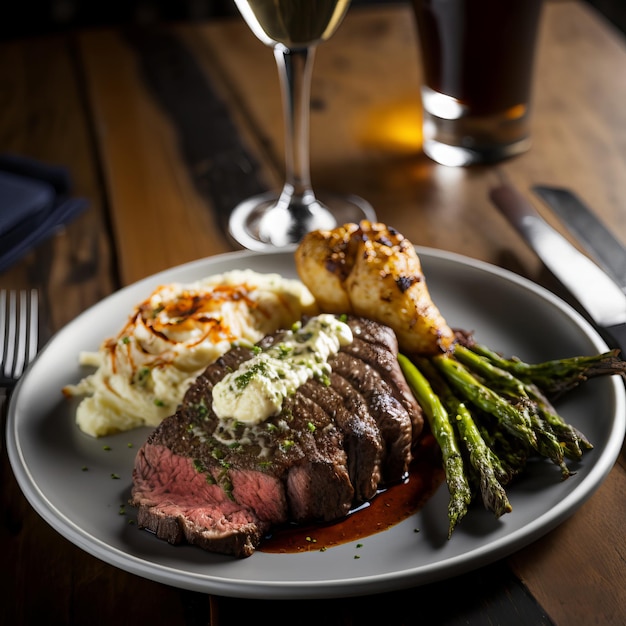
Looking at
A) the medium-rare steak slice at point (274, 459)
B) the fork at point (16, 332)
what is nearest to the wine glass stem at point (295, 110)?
the fork at point (16, 332)

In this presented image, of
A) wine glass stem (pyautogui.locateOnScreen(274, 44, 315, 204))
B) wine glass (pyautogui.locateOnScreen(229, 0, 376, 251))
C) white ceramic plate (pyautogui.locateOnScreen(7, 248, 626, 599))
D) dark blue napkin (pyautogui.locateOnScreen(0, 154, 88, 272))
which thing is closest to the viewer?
white ceramic plate (pyautogui.locateOnScreen(7, 248, 626, 599))

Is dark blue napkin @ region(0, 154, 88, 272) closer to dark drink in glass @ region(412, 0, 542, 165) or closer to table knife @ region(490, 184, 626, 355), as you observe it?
dark drink in glass @ region(412, 0, 542, 165)

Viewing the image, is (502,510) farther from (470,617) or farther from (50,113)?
(50,113)

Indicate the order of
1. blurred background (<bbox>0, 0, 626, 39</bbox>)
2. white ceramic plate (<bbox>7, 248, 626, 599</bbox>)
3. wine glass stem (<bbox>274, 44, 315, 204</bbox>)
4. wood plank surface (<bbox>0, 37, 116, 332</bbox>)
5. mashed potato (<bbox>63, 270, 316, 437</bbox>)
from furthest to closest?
blurred background (<bbox>0, 0, 626, 39</bbox>) → wood plank surface (<bbox>0, 37, 116, 332</bbox>) → wine glass stem (<bbox>274, 44, 315, 204</bbox>) → mashed potato (<bbox>63, 270, 316, 437</bbox>) → white ceramic plate (<bbox>7, 248, 626, 599</bbox>)

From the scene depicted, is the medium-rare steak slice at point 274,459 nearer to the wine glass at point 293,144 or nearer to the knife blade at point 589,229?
the knife blade at point 589,229

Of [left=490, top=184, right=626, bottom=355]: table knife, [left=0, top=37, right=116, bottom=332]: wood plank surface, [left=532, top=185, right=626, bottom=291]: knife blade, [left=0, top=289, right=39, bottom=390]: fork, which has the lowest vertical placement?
[left=0, top=37, right=116, bottom=332]: wood plank surface

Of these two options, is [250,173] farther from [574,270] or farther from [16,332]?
[574,270]

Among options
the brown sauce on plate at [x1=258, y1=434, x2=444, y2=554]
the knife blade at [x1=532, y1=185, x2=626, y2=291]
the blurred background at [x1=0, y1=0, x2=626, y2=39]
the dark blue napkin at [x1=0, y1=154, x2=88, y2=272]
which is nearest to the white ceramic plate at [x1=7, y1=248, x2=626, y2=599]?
the brown sauce on plate at [x1=258, y1=434, x2=444, y2=554]

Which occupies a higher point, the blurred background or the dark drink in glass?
the dark drink in glass
